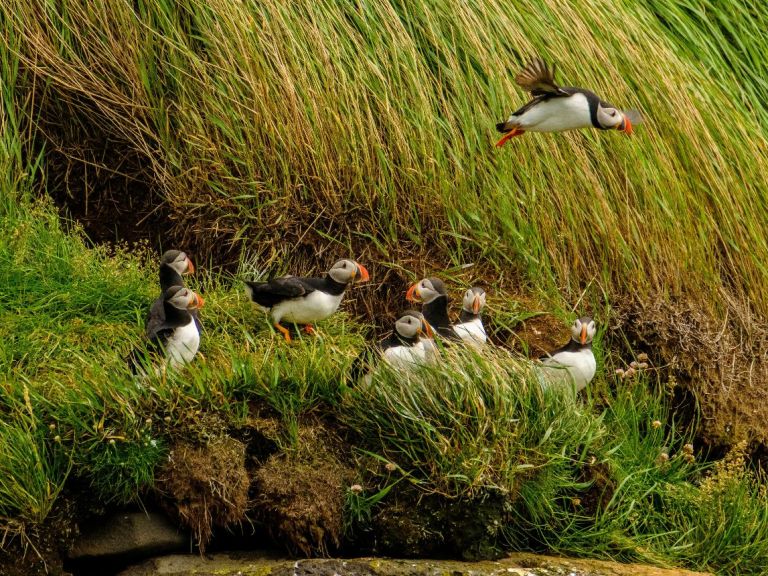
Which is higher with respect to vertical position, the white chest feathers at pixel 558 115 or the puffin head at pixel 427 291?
the white chest feathers at pixel 558 115

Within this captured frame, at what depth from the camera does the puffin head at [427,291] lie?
5418 millimetres

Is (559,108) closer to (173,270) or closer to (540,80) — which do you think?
(540,80)

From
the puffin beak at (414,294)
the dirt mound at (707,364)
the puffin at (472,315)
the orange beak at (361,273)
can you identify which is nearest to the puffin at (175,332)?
the orange beak at (361,273)

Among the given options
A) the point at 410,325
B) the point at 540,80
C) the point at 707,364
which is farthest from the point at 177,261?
the point at 707,364

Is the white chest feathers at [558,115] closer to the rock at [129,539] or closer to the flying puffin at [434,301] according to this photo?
the flying puffin at [434,301]

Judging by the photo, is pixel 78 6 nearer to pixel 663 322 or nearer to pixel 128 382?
pixel 128 382

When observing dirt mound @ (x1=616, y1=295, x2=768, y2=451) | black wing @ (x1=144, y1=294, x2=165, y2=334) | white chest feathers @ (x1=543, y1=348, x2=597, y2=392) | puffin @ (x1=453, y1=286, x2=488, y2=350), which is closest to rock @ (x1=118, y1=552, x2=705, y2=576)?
white chest feathers @ (x1=543, y1=348, x2=597, y2=392)

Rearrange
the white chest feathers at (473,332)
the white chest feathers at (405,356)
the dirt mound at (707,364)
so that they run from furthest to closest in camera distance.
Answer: the dirt mound at (707,364), the white chest feathers at (473,332), the white chest feathers at (405,356)

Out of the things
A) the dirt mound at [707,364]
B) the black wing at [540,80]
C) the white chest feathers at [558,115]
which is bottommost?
the dirt mound at [707,364]

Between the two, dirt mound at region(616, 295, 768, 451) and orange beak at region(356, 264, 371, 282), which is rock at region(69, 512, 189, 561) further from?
dirt mound at region(616, 295, 768, 451)

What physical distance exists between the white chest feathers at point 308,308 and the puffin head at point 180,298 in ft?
1.54

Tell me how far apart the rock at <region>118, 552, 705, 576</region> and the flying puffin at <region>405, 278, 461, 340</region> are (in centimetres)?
109

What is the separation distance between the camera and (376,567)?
430cm

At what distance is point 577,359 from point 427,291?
2.23ft
